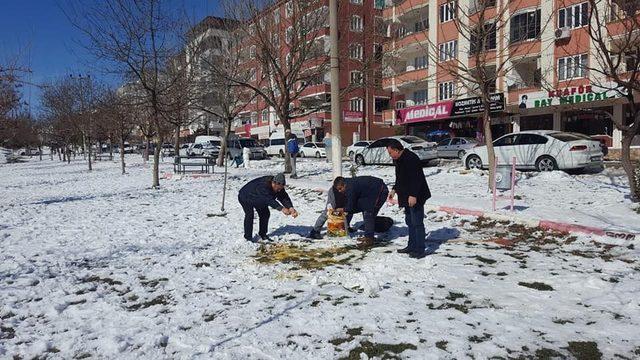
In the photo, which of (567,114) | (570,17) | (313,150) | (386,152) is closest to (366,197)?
(386,152)

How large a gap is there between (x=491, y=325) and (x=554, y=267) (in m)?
2.27

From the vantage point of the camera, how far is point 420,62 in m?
39.7

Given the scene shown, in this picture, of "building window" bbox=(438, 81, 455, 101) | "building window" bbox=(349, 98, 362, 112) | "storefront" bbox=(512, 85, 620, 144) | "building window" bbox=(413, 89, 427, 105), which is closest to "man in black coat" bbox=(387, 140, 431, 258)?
"storefront" bbox=(512, 85, 620, 144)

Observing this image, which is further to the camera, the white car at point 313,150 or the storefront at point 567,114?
the white car at point 313,150

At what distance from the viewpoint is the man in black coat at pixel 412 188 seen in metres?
6.13

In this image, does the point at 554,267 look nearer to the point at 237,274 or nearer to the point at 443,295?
the point at 443,295

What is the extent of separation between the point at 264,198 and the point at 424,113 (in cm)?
3067

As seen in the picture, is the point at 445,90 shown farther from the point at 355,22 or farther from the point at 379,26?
the point at 379,26

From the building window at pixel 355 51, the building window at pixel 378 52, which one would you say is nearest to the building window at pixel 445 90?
the building window at pixel 355 51

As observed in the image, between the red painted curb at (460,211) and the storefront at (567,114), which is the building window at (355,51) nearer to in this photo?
the red painted curb at (460,211)

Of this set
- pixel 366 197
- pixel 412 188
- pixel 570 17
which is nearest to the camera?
pixel 412 188

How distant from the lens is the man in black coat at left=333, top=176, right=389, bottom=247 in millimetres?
7127

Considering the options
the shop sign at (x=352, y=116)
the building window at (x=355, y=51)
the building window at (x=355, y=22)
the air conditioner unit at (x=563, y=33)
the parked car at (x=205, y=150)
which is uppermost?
the air conditioner unit at (x=563, y=33)

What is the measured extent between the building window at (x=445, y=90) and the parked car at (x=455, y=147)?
10364 millimetres
